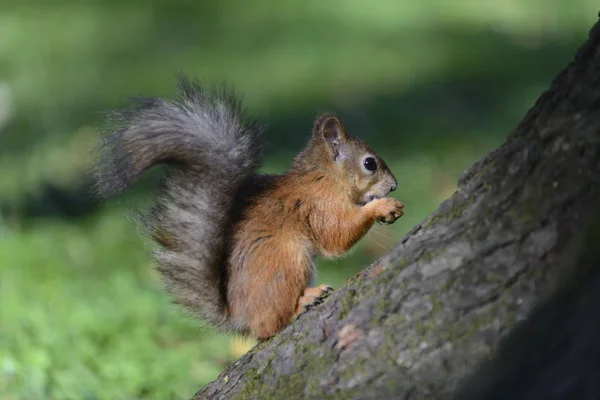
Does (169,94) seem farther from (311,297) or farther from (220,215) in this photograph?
(311,297)

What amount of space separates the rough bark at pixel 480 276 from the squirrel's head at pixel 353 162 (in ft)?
3.58

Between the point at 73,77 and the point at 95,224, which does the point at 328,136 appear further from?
the point at 73,77

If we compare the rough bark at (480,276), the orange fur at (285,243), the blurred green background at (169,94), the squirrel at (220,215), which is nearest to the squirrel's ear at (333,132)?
the orange fur at (285,243)

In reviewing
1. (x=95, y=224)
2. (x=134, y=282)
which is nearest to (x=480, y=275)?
(x=134, y=282)

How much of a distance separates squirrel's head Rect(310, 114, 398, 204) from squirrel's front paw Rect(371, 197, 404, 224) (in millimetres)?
277

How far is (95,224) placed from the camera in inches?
202

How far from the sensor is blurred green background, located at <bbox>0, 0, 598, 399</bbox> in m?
3.69

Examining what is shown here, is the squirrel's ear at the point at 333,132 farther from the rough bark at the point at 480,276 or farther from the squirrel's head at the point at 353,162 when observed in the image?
the rough bark at the point at 480,276

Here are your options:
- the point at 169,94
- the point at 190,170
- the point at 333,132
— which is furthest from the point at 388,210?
the point at 169,94

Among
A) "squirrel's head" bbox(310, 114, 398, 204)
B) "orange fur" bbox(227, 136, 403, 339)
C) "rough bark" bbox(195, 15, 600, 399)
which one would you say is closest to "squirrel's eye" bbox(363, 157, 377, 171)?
"squirrel's head" bbox(310, 114, 398, 204)

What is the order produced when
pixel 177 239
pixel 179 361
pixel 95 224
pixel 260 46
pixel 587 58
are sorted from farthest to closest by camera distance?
pixel 260 46 → pixel 95 224 → pixel 179 361 → pixel 177 239 → pixel 587 58

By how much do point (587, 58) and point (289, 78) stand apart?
5641mm

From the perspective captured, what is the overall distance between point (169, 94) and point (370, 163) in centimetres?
366

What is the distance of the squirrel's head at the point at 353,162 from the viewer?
3146 mm
